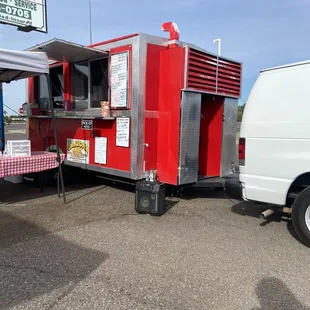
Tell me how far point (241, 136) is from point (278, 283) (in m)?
2.14

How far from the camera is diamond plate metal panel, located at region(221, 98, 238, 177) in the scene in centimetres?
705

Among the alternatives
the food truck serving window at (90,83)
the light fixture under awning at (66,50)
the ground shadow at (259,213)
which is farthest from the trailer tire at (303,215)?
the light fixture under awning at (66,50)

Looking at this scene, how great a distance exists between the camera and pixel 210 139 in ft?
23.4

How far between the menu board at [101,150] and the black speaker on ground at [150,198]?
131cm

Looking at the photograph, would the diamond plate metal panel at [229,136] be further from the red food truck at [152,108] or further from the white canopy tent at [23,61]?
the white canopy tent at [23,61]

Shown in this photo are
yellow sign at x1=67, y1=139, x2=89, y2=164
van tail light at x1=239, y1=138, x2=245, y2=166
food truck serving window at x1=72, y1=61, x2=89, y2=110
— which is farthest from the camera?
food truck serving window at x1=72, y1=61, x2=89, y2=110

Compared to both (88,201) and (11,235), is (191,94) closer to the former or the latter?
(88,201)

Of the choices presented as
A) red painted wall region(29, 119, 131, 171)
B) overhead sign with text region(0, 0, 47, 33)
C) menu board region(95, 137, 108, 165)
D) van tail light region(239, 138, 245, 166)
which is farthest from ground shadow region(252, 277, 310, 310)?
overhead sign with text region(0, 0, 47, 33)

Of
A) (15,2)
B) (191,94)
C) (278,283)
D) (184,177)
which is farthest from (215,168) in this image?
(15,2)

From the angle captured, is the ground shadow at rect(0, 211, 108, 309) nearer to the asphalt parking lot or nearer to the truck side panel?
the asphalt parking lot

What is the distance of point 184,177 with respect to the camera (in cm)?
612

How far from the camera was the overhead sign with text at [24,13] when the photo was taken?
8031mm

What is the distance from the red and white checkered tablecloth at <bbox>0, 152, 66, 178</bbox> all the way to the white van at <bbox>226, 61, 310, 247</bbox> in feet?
11.7

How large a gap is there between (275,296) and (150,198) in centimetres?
272
